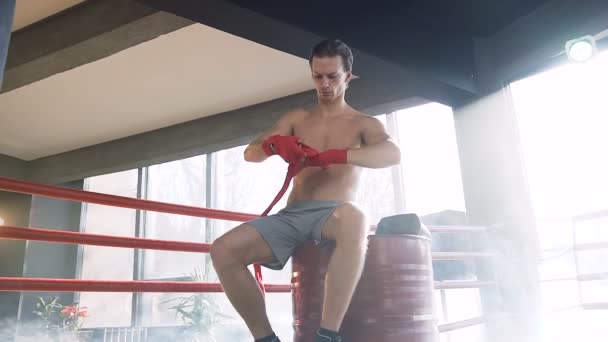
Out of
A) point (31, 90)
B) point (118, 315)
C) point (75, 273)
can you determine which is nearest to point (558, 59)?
point (31, 90)

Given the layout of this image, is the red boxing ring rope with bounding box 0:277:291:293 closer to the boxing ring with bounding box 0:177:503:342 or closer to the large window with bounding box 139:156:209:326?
the boxing ring with bounding box 0:177:503:342

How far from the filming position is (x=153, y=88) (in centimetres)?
514

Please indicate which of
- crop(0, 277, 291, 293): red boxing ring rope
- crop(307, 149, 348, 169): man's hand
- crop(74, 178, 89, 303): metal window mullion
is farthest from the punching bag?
crop(74, 178, 89, 303): metal window mullion

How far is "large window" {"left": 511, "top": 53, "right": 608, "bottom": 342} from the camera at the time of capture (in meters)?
3.41

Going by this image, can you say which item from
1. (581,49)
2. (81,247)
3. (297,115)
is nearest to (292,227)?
(297,115)

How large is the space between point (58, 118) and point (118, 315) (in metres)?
2.75

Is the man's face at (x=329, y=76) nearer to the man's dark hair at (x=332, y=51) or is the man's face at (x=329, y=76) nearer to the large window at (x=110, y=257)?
the man's dark hair at (x=332, y=51)

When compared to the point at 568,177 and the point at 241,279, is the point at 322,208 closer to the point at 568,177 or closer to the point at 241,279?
the point at 241,279

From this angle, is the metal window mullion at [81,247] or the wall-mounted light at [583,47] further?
the metal window mullion at [81,247]

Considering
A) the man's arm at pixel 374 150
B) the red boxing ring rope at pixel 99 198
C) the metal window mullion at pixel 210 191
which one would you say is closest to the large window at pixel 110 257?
the metal window mullion at pixel 210 191

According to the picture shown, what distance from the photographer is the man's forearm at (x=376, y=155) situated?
1.59m

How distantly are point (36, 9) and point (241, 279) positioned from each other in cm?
322

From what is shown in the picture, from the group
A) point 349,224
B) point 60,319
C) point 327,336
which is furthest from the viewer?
point 60,319

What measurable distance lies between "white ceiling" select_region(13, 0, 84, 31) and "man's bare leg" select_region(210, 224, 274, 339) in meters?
2.90
